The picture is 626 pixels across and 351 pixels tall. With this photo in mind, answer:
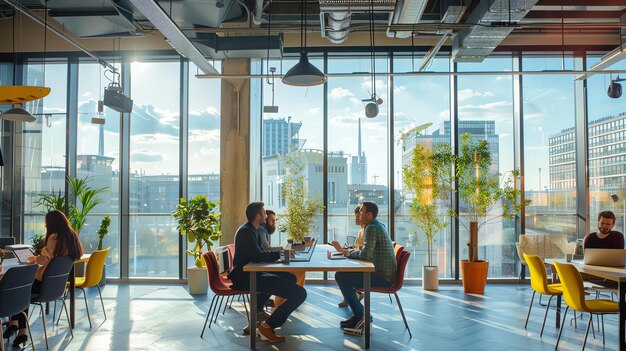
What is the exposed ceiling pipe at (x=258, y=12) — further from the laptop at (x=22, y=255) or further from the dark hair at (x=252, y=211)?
the laptop at (x=22, y=255)

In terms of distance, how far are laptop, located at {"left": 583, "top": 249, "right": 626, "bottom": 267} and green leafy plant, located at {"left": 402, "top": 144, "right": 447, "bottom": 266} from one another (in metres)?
3.29

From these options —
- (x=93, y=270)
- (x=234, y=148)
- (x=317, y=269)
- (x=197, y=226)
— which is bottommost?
(x=93, y=270)

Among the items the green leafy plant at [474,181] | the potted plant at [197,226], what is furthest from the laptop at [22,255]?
the green leafy plant at [474,181]

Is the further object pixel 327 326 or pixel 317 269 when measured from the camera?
pixel 327 326

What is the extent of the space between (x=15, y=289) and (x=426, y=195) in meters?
6.21

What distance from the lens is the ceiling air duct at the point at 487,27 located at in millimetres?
5949

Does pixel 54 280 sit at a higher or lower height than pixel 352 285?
higher

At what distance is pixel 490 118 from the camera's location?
9.20m

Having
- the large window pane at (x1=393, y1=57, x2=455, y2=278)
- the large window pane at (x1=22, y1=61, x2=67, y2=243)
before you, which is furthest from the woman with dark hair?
the large window pane at (x1=393, y1=57, x2=455, y2=278)

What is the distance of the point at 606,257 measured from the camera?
Answer: 5.16 m

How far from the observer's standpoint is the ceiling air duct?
234 inches

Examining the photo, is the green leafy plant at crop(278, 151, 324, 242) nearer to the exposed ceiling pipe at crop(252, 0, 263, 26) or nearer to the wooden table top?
Result: the exposed ceiling pipe at crop(252, 0, 263, 26)

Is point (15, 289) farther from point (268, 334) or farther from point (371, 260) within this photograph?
point (371, 260)

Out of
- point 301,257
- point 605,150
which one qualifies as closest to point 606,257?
point 301,257
